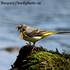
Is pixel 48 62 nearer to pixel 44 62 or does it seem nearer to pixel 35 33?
pixel 44 62

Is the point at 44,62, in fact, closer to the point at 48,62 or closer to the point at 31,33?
the point at 48,62

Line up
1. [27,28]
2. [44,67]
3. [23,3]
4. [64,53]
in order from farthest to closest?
[23,3]
[27,28]
[64,53]
[44,67]

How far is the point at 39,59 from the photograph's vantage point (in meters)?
1.06

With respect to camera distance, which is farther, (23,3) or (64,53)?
(23,3)

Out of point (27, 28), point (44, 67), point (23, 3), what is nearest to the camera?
point (44, 67)

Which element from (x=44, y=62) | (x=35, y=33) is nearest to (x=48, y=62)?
(x=44, y=62)

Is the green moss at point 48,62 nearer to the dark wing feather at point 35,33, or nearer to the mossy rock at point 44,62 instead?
the mossy rock at point 44,62

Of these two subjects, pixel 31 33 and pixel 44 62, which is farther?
pixel 31 33

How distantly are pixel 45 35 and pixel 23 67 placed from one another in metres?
0.27

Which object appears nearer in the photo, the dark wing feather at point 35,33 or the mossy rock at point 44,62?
the mossy rock at point 44,62

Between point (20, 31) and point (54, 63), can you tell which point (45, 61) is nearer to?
point (54, 63)

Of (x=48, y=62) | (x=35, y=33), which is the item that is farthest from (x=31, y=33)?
(x=48, y=62)

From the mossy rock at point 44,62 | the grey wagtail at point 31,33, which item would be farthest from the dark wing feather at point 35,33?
the mossy rock at point 44,62

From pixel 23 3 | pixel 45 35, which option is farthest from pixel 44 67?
pixel 23 3
